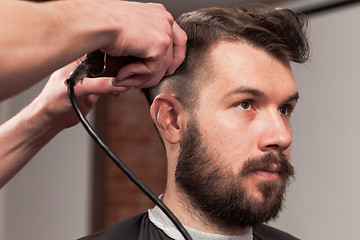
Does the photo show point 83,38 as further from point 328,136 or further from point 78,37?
point 328,136

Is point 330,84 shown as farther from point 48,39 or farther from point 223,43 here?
point 48,39

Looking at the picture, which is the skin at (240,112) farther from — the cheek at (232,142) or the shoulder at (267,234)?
the shoulder at (267,234)

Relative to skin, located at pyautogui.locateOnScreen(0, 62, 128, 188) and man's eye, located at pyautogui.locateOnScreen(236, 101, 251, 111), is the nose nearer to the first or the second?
man's eye, located at pyautogui.locateOnScreen(236, 101, 251, 111)

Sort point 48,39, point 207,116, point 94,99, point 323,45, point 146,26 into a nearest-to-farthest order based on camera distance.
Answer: point 48,39 → point 146,26 → point 94,99 → point 207,116 → point 323,45

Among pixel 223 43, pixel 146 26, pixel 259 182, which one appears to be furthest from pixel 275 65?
pixel 146 26

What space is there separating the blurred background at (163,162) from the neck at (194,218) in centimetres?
152

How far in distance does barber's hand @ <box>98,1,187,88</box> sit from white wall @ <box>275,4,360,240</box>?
207 centimetres

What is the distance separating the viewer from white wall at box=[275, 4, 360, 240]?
9.02 ft

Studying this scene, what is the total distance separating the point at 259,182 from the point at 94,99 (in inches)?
20.3

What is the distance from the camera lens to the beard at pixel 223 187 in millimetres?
1363

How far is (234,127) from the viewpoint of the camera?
1366 millimetres

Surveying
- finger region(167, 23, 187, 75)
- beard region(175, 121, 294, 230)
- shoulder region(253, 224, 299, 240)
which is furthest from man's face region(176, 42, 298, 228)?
finger region(167, 23, 187, 75)

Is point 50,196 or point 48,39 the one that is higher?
point 48,39

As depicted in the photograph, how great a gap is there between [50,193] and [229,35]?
2.11 m
